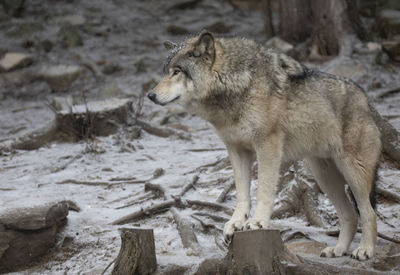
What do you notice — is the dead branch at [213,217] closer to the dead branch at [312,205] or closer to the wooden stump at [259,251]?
the dead branch at [312,205]

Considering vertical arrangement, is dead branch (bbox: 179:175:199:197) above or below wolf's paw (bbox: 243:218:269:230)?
below

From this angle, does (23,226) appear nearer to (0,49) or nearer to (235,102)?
(235,102)

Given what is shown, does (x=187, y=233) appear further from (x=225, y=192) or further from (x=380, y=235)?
(x=380, y=235)

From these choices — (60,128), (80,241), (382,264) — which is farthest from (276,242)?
(60,128)

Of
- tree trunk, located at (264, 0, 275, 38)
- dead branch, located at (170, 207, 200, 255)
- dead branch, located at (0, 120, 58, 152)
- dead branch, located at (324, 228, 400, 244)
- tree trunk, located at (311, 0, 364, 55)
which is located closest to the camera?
dead branch, located at (324, 228, 400, 244)

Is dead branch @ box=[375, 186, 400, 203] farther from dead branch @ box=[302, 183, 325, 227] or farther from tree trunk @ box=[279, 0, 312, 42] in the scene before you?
tree trunk @ box=[279, 0, 312, 42]

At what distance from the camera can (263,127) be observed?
13.3 feet

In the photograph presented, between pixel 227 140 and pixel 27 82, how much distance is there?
10.6 meters

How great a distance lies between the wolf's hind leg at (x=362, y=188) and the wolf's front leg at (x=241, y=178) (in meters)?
0.89

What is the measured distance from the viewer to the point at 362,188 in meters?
4.37

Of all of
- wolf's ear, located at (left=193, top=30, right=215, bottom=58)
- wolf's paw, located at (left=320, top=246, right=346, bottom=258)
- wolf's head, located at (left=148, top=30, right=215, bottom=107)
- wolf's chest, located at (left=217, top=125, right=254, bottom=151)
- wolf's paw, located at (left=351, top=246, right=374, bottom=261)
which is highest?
wolf's ear, located at (left=193, top=30, right=215, bottom=58)

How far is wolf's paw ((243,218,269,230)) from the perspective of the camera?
12.6 feet

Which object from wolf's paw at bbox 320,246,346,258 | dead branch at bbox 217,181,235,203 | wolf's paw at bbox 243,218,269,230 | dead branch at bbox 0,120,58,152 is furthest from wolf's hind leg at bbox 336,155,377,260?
dead branch at bbox 0,120,58,152

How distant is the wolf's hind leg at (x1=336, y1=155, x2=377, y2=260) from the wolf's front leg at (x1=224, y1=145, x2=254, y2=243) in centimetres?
89
